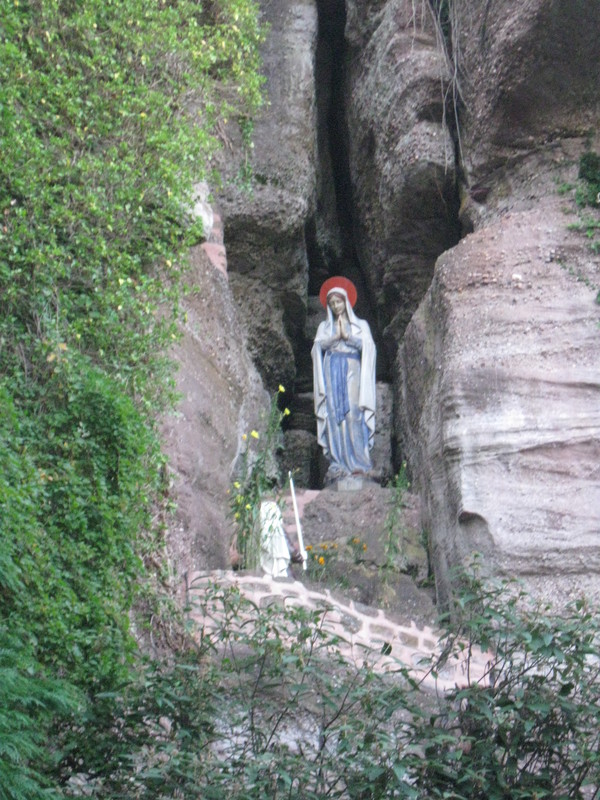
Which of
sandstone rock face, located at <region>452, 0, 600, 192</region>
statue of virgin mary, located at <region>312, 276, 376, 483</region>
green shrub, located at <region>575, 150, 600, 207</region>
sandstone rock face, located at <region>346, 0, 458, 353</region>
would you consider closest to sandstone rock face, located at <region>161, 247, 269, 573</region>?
statue of virgin mary, located at <region>312, 276, 376, 483</region>

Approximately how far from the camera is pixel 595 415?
680 centimetres

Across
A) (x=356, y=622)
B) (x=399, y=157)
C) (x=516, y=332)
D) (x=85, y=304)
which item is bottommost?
(x=356, y=622)

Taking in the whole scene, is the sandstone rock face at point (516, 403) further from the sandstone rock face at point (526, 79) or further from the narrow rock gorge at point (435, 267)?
the sandstone rock face at point (526, 79)

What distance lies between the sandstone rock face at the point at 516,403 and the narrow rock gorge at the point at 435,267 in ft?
0.04

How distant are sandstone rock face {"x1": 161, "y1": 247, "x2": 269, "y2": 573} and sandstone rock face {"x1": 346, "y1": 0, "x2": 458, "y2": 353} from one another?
1.82 meters

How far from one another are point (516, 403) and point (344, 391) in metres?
2.01

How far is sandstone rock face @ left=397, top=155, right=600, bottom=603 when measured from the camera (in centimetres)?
647

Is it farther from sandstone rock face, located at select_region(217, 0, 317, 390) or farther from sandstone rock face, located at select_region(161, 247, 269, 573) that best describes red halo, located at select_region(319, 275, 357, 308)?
sandstone rock face, located at select_region(161, 247, 269, 573)

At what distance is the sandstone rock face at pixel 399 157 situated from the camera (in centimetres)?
888

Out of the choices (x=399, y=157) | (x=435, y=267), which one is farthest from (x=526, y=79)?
(x=435, y=267)

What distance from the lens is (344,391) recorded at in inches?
343

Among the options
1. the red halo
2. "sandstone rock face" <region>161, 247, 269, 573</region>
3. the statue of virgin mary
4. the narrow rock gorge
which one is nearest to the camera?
"sandstone rock face" <region>161, 247, 269, 573</region>

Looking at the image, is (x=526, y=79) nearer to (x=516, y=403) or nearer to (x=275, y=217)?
(x=275, y=217)

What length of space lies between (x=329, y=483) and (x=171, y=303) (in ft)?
7.28
